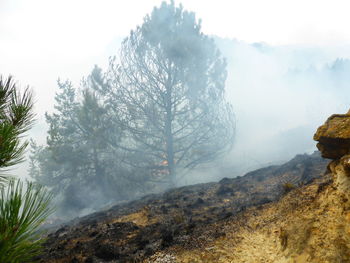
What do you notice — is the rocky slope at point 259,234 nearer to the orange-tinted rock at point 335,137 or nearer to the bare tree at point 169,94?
the orange-tinted rock at point 335,137

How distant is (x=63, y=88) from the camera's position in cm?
1998

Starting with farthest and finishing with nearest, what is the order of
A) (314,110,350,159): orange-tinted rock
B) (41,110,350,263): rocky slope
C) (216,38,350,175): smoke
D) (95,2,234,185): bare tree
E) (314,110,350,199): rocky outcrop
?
1. (216,38,350,175): smoke
2. (95,2,234,185): bare tree
3. (314,110,350,159): orange-tinted rock
4. (314,110,350,199): rocky outcrop
5. (41,110,350,263): rocky slope

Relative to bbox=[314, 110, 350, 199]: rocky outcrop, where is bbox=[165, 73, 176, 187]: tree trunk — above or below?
above

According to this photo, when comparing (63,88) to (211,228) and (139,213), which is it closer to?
(139,213)

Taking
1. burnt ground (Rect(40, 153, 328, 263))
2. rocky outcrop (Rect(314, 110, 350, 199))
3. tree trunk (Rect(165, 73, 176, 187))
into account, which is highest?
tree trunk (Rect(165, 73, 176, 187))

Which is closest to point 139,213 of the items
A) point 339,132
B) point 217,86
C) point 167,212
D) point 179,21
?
point 167,212

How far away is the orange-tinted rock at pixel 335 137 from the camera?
374 cm

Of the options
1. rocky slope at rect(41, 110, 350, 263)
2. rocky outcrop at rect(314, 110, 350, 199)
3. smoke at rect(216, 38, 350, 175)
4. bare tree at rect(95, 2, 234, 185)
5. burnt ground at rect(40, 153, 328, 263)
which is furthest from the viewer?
smoke at rect(216, 38, 350, 175)

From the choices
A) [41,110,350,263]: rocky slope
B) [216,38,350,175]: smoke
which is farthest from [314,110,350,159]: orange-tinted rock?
[216,38,350,175]: smoke

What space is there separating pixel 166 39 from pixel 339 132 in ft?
42.8

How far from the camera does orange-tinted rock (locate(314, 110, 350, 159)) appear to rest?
3.74m

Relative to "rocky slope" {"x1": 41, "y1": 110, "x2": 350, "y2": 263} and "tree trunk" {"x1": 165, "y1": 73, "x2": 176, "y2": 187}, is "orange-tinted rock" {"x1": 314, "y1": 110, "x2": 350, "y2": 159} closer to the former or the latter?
"rocky slope" {"x1": 41, "y1": 110, "x2": 350, "y2": 263}

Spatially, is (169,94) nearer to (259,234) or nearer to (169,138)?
(169,138)

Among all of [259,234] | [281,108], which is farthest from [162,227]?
[281,108]
